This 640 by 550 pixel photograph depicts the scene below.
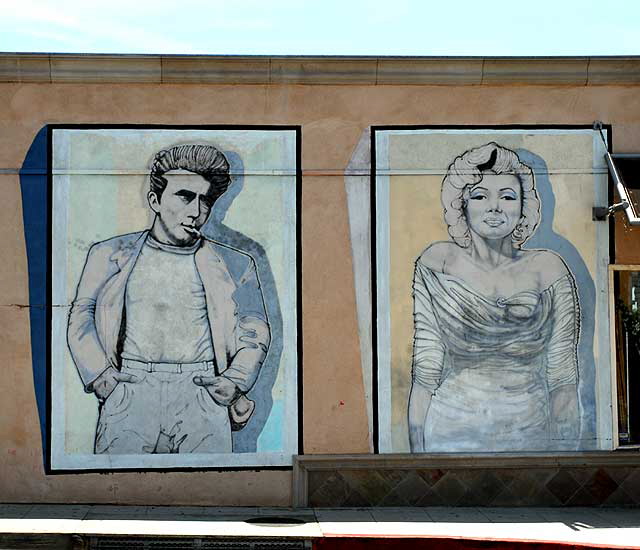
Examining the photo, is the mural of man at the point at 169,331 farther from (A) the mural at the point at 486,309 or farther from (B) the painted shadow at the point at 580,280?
(B) the painted shadow at the point at 580,280

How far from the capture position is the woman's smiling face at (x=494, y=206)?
10.7 m

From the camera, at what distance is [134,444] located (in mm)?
10398

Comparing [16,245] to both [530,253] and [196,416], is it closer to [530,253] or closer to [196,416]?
[196,416]

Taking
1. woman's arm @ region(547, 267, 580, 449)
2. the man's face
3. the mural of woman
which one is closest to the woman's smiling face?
the mural of woman

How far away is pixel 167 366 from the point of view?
1041cm

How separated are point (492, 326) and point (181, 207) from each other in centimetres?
356

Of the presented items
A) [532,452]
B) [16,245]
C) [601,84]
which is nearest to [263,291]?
[16,245]

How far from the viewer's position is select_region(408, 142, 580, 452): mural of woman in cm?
1061

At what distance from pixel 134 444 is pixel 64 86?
3.85 meters

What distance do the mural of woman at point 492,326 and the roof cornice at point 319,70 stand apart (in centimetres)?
86

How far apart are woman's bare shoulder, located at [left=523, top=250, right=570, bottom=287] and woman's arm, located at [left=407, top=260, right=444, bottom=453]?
1.23 meters

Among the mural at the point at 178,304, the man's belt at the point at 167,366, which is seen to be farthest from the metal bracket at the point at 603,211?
the man's belt at the point at 167,366

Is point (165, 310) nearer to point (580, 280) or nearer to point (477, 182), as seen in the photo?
Result: point (477, 182)

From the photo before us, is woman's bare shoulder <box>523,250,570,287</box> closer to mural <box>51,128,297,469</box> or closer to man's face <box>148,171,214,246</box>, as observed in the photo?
mural <box>51,128,297,469</box>
